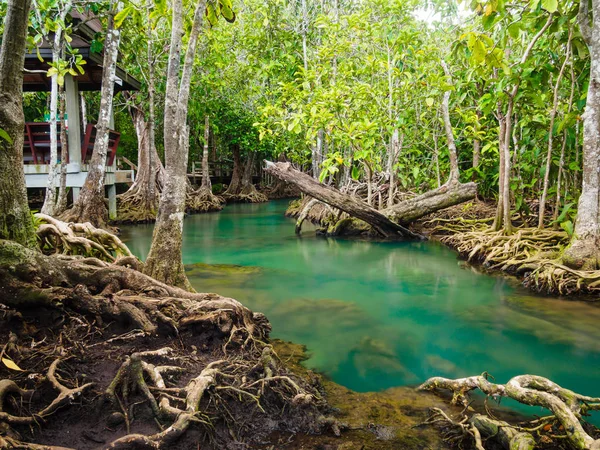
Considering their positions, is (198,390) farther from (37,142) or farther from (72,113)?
(37,142)

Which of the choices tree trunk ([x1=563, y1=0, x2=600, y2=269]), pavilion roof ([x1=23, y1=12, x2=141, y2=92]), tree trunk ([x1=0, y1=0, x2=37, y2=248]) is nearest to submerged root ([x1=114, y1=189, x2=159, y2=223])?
pavilion roof ([x1=23, y1=12, x2=141, y2=92])

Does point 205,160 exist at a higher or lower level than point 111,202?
higher

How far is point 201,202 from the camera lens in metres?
21.0

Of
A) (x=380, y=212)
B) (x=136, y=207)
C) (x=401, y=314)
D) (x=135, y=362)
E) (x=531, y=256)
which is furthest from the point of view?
(x=136, y=207)

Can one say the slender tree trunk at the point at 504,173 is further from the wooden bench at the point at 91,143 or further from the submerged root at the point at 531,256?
the wooden bench at the point at 91,143

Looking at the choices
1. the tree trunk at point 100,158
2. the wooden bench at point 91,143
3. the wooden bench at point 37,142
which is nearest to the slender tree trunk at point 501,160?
the tree trunk at point 100,158

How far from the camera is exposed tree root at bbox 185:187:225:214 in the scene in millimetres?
20625

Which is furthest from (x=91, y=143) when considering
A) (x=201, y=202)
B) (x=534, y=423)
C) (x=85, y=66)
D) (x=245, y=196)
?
(x=245, y=196)

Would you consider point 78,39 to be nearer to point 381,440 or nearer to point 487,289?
point 487,289

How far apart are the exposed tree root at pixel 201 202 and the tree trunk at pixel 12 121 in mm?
17129

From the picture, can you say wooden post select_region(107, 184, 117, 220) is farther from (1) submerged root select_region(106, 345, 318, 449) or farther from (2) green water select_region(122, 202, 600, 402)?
(1) submerged root select_region(106, 345, 318, 449)

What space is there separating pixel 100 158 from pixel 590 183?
9.44 meters

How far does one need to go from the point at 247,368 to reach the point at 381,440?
43.1 inches

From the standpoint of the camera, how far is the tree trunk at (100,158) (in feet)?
31.8
